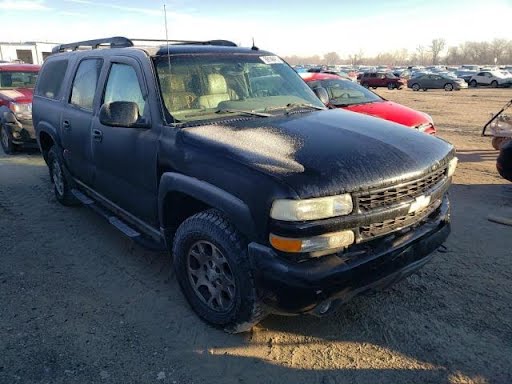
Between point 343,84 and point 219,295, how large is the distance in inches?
275

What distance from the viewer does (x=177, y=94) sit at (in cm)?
339

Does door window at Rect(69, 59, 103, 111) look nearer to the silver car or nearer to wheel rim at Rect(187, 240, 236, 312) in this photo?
wheel rim at Rect(187, 240, 236, 312)

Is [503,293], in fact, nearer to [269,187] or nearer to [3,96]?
[269,187]

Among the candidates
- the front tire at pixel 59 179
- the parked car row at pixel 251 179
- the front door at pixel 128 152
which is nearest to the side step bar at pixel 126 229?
the parked car row at pixel 251 179

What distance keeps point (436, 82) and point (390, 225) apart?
35.9 meters

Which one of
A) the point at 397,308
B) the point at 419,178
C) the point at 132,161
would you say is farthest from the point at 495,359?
the point at 132,161

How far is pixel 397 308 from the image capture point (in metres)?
3.33

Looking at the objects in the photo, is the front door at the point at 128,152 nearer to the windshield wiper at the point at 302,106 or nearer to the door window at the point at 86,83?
the door window at the point at 86,83

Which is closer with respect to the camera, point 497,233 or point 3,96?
point 497,233

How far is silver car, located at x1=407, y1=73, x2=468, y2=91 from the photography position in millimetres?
34125

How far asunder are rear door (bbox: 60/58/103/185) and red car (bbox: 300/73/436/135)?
3902mm

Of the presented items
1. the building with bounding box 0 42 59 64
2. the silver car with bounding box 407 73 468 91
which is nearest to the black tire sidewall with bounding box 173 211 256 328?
the silver car with bounding box 407 73 468 91

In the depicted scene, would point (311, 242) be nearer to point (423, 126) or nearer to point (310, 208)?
point (310, 208)

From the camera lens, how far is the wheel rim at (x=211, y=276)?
290 cm
